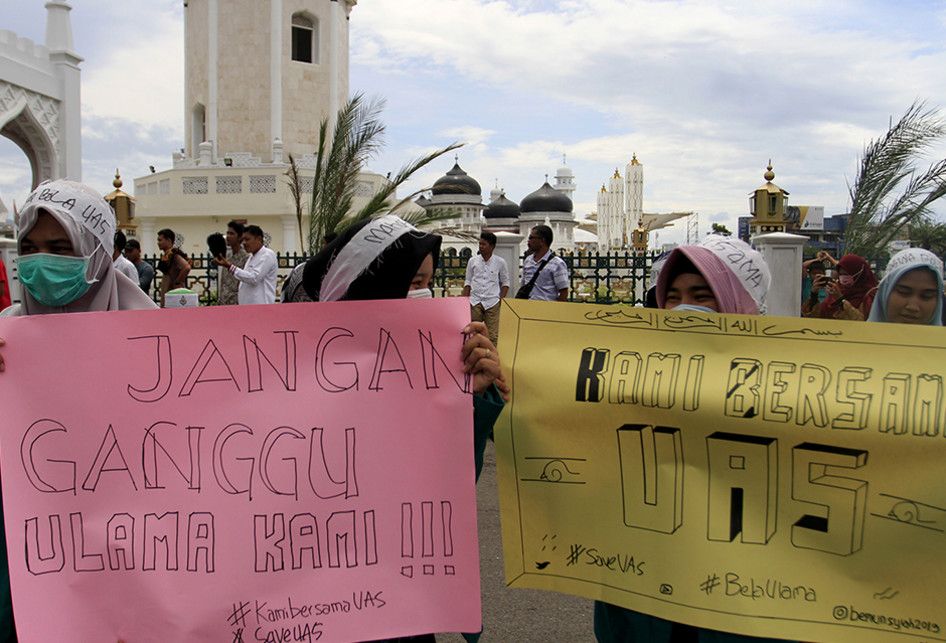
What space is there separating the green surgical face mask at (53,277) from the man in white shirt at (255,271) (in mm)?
6643

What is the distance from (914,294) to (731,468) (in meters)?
1.59

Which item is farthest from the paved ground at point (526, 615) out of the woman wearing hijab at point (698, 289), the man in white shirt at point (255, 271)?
the man in white shirt at point (255, 271)

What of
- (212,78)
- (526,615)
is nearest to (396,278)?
(526,615)

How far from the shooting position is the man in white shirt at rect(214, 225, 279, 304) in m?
8.73

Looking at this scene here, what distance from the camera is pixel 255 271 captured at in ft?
28.7

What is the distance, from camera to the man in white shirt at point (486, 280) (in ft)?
32.8

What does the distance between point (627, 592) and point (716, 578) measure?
0.65 ft

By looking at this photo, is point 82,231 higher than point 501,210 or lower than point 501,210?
lower

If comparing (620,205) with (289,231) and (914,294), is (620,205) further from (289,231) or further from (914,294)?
(914,294)

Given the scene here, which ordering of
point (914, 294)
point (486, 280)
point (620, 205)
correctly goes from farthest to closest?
point (620, 205) < point (486, 280) < point (914, 294)

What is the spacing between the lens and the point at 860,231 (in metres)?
10.2

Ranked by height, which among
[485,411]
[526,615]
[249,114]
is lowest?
[526,615]

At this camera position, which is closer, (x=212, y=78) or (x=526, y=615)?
(x=526, y=615)

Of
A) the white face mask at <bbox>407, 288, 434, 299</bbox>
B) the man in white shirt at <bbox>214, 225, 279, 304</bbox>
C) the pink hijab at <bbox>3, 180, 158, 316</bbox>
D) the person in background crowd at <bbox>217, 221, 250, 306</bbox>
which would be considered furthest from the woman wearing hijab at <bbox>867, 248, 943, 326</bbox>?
the person in background crowd at <bbox>217, 221, 250, 306</bbox>
